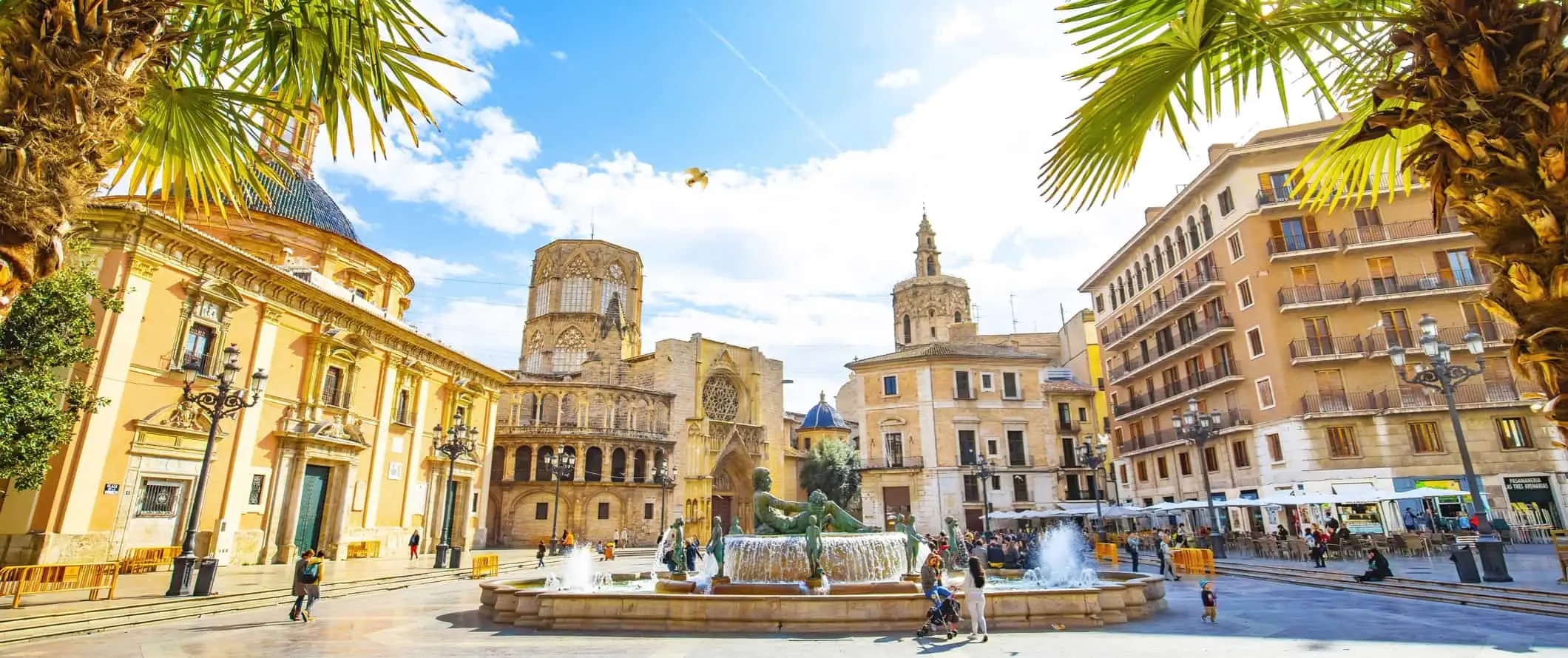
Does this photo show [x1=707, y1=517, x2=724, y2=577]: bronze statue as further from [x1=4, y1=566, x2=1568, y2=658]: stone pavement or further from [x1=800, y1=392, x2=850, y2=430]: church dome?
[x1=800, y1=392, x2=850, y2=430]: church dome

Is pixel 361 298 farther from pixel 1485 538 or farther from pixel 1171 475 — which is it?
pixel 1171 475

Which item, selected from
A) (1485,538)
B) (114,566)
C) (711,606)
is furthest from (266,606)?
(1485,538)

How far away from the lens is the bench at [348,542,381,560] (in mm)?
20266

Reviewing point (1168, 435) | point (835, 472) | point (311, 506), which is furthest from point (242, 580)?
point (835, 472)

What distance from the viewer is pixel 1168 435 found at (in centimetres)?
3006

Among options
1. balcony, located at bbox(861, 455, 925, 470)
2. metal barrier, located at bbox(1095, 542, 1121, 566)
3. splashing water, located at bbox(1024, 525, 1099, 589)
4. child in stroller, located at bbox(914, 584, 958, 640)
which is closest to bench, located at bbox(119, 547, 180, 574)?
child in stroller, located at bbox(914, 584, 958, 640)

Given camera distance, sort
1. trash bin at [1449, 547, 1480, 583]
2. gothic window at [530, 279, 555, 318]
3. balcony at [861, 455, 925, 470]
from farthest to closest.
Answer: gothic window at [530, 279, 555, 318], balcony at [861, 455, 925, 470], trash bin at [1449, 547, 1480, 583]

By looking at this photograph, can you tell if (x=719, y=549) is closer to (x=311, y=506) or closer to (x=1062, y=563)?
(x=1062, y=563)

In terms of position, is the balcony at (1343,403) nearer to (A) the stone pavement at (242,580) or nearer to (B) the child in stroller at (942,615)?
(B) the child in stroller at (942,615)

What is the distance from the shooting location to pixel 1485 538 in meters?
11.7

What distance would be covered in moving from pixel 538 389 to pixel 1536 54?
136 feet

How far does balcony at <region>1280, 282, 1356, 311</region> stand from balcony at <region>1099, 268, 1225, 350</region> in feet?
7.94

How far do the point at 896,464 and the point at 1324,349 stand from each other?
58.0ft

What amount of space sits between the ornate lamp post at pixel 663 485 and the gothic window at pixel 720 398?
5.50 metres
